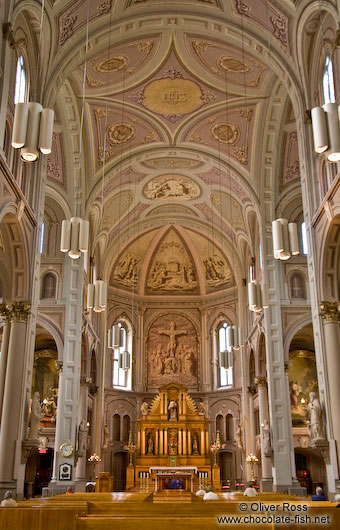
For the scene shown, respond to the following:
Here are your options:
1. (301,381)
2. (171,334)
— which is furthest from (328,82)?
(171,334)

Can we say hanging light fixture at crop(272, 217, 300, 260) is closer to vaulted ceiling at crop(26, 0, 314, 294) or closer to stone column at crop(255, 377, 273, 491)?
vaulted ceiling at crop(26, 0, 314, 294)

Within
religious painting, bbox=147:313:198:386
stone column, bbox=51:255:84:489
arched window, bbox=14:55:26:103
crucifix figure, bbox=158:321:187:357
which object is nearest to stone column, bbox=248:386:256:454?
religious painting, bbox=147:313:198:386

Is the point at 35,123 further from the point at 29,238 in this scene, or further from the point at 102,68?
the point at 102,68

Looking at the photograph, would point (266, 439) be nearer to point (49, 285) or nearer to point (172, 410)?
point (172, 410)

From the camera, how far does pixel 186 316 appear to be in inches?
1527

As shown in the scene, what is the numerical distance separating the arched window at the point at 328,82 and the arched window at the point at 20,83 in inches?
352

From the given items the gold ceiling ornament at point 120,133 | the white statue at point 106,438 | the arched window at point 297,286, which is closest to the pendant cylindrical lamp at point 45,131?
the gold ceiling ornament at point 120,133

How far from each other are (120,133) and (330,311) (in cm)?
1444

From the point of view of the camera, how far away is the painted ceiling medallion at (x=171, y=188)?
3103 cm

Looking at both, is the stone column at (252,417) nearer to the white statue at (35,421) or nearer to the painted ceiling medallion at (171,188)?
the painted ceiling medallion at (171,188)

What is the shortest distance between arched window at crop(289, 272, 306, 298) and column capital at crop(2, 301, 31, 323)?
Result: 1362cm

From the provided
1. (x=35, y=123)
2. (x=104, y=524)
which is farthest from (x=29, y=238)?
(x=104, y=524)

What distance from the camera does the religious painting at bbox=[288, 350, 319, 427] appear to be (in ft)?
97.5

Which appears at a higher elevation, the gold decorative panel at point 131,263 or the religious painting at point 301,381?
the gold decorative panel at point 131,263
